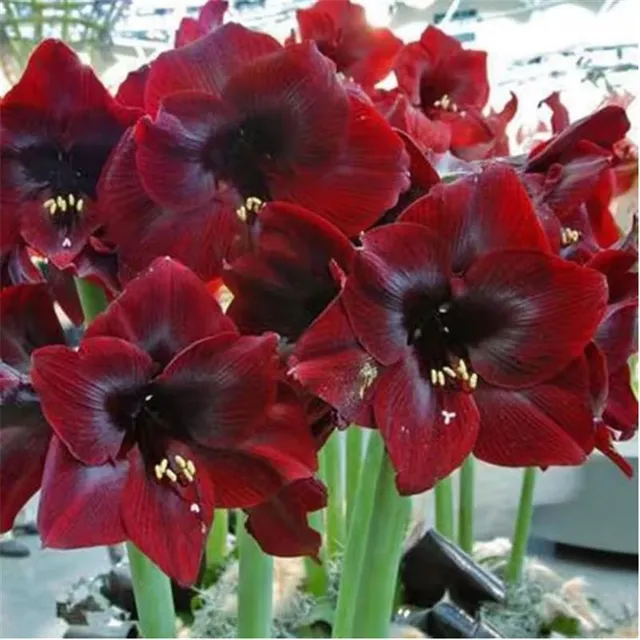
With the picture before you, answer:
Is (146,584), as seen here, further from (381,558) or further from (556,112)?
(556,112)

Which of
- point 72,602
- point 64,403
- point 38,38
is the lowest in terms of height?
point 72,602

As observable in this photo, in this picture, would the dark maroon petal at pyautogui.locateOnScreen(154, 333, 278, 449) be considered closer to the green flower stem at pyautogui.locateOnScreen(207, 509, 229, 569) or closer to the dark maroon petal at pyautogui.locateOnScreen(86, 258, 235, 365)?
the dark maroon petal at pyautogui.locateOnScreen(86, 258, 235, 365)

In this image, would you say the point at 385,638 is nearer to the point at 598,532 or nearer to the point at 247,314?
the point at 247,314

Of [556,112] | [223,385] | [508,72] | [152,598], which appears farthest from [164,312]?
[508,72]

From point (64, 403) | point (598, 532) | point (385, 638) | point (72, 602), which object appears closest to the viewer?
point (64, 403)

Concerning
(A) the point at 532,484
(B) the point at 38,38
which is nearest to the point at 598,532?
(A) the point at 532,484

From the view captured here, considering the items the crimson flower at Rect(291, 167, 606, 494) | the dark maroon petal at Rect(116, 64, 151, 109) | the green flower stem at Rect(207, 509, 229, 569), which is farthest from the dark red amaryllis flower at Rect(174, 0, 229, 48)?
the green flower stem at Rect(207, 509, 229, 569)

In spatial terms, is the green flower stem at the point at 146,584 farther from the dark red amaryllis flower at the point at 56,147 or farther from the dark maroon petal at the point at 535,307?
the dark maroon petal at the point at 535,307

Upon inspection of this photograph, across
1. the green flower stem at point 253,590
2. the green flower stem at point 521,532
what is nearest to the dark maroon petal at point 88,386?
the green flower stem at point 253,590
